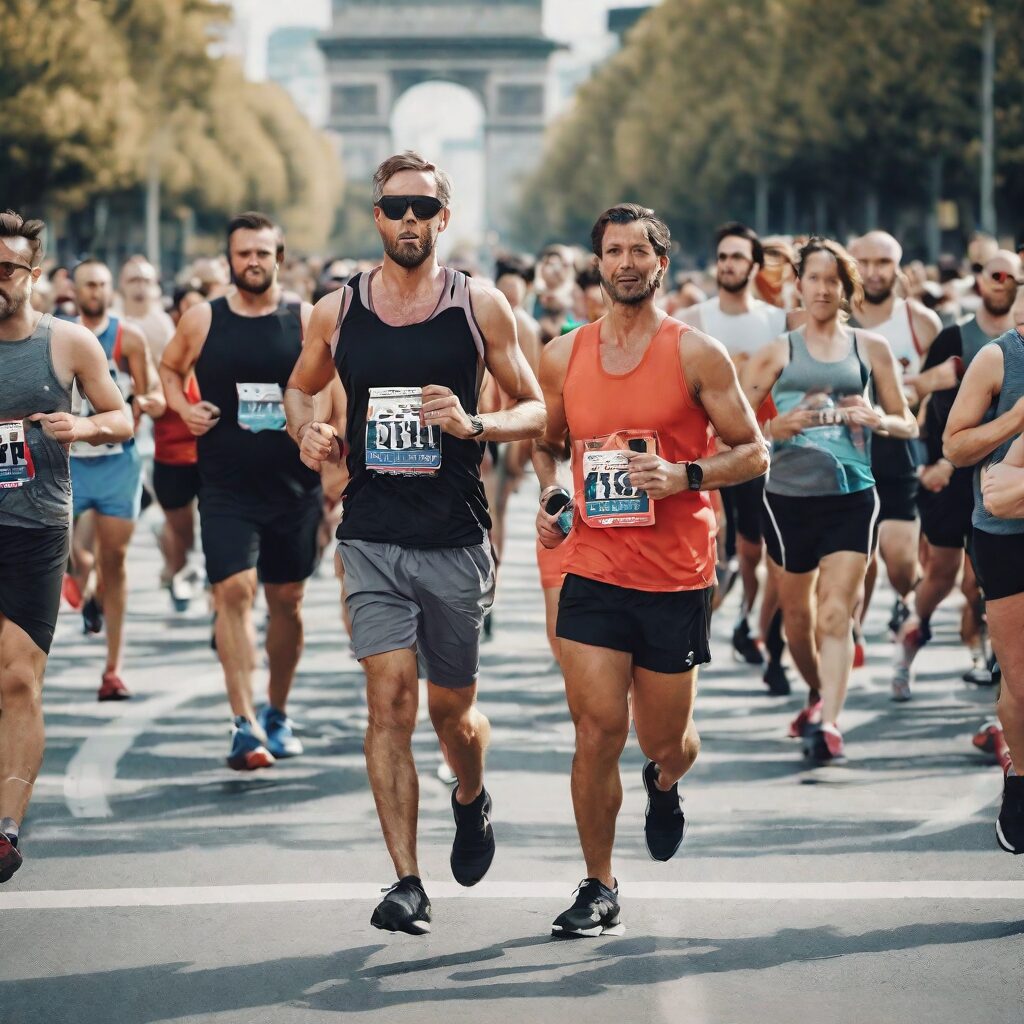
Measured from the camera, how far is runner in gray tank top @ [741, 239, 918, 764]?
8602 millimetres

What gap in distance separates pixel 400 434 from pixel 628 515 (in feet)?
2.13

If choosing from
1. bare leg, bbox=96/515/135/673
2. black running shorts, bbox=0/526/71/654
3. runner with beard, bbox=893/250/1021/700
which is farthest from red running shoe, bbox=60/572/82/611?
black running shorts, bbox=0/526/71/654

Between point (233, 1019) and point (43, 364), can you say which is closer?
point (233, 1019)

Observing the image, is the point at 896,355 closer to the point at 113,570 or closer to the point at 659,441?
the point at 113,570

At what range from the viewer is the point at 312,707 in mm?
10094

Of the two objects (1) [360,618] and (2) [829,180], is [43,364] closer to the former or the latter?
(1) [360,618]

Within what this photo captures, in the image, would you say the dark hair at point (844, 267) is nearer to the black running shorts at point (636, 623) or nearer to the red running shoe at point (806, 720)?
the red running shoe at point (806, 720)

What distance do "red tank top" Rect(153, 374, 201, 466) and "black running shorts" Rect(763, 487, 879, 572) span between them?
374cm

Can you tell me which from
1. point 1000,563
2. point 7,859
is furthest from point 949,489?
point 7,859

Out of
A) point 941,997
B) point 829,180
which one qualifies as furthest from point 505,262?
point 829,180

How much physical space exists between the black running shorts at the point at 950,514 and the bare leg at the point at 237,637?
125 inches

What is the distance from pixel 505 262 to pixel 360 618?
25.6 ft

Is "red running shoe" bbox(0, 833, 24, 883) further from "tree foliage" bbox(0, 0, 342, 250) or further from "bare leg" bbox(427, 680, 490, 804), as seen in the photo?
"tree foliage" bbox(0, 0, 342, 250)

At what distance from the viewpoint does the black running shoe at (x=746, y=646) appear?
1157 centimetres
